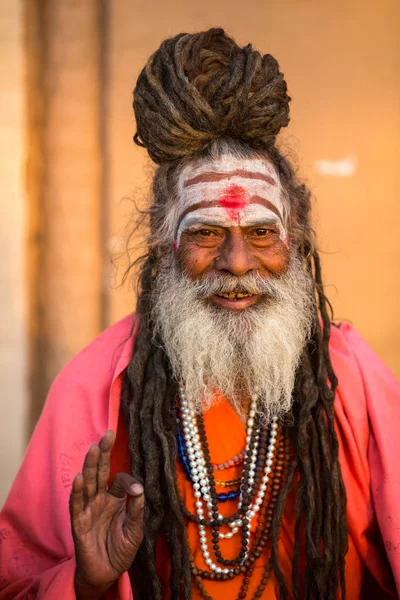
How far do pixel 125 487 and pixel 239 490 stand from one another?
0.57 m

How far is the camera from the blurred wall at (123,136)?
3.56 m

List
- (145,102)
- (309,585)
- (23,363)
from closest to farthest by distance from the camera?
(309,585)
(145,102)
(23,363)

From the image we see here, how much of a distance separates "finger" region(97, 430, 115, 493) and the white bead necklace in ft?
1.58

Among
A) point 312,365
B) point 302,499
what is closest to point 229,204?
point 312,365

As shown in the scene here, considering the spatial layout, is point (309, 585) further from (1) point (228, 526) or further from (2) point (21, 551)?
(2) point (21, 551)

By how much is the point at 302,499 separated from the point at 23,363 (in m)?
1.71

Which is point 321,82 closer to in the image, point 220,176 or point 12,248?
point 220,176

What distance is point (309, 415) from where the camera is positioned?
2.34 metres

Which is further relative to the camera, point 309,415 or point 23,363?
point 23,363

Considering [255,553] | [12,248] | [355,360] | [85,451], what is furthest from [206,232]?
[12,248]

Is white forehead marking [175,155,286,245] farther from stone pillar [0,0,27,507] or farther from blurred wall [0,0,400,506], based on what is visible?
stone pillar [0,0,27,507]

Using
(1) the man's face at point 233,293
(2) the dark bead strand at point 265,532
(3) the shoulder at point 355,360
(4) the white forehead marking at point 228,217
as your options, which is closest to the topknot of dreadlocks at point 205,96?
(1) the man's face at point 233,293

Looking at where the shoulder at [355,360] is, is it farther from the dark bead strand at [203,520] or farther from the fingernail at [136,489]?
the fingernail at [136,489]

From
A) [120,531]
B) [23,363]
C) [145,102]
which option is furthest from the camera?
[23,363]
